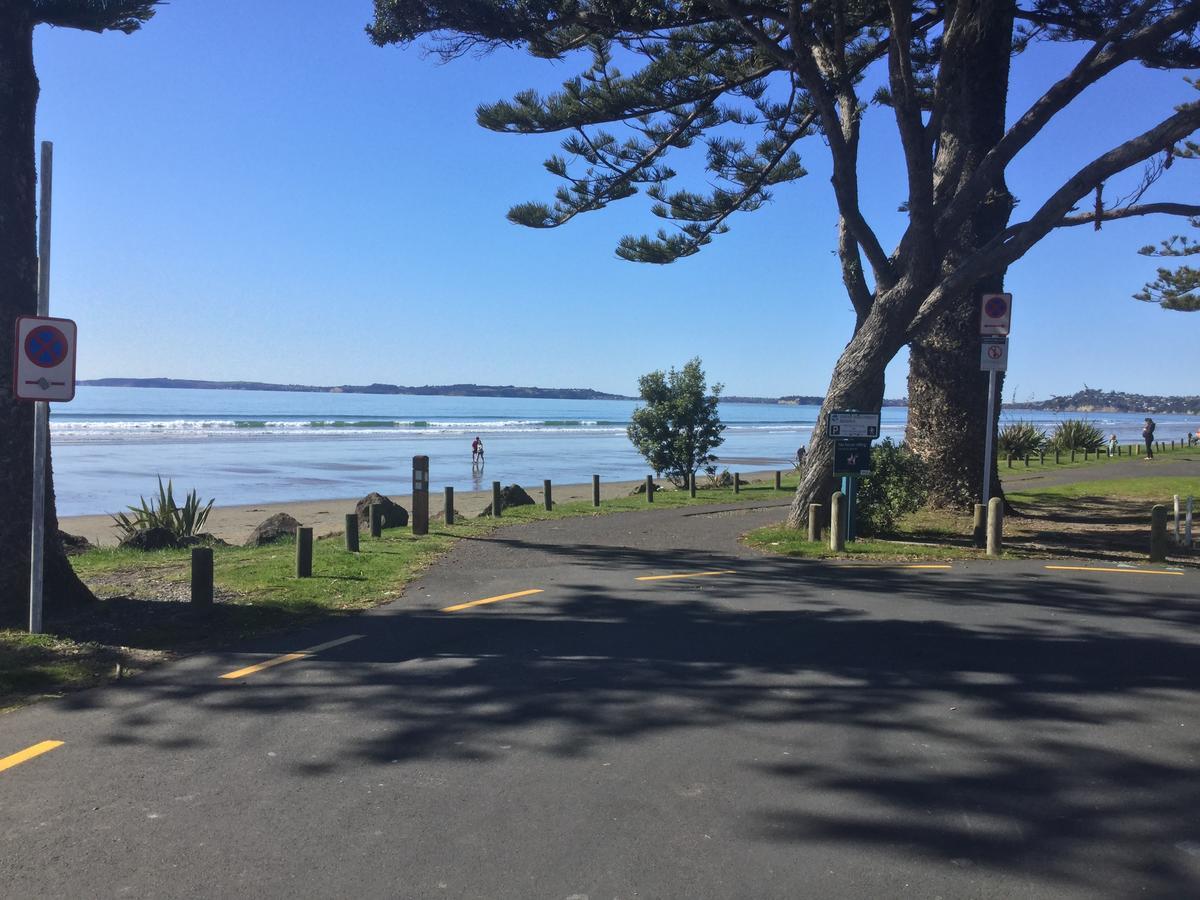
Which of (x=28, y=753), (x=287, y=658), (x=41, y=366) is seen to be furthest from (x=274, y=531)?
(x=28, y=753)

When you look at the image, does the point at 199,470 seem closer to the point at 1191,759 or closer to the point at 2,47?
the point at 2,47

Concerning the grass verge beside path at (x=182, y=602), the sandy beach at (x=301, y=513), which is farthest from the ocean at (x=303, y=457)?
the grass verge beside path at (x=182, y=602)

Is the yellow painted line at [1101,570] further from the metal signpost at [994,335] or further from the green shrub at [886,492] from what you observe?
the green shrub at [886,492]

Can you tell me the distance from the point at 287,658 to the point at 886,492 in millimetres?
9554

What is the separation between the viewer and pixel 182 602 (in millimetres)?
8703

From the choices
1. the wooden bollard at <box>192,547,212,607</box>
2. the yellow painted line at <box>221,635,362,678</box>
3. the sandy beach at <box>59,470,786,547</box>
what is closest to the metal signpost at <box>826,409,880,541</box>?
the yellow painted line at <box>221,635,362,678</box>

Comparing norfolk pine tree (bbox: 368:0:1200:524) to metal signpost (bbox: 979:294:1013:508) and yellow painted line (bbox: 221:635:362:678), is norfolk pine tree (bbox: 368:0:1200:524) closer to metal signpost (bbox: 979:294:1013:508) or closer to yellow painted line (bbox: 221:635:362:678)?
metal signpost (bbox: 979:294:1013:508)

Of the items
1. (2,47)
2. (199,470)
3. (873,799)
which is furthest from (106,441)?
(873,799)

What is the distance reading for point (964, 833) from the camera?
4.00m

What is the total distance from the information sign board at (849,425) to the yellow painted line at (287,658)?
779 centimetres

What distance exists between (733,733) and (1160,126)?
10.8 metres

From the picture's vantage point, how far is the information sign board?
1304cm

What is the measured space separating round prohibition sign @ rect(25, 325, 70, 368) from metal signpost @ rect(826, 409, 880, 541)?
30.6 ft

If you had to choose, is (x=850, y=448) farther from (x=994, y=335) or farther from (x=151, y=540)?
(x=151, y=540)
